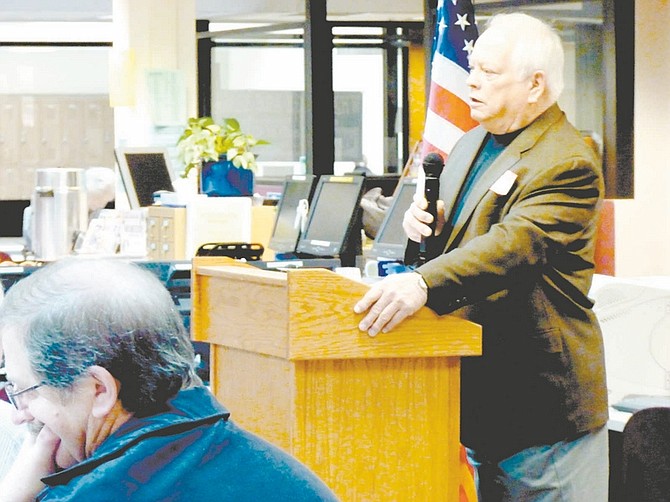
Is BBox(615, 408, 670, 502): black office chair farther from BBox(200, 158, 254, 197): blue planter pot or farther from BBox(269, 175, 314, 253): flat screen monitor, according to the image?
BBox(200, 158, 254, 197): blue planter pot

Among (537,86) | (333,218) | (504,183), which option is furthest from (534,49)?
(333,218)

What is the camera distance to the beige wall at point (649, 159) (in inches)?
286

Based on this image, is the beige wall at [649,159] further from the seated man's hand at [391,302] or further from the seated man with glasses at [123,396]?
the seated man with glasses at [123,396]

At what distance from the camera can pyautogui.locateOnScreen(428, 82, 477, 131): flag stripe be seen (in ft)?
14.0

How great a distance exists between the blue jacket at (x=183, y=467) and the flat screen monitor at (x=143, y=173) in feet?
17.7

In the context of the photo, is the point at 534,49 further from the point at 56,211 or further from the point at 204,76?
the point at 204,76

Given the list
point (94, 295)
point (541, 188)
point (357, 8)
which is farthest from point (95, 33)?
point (94, 295)

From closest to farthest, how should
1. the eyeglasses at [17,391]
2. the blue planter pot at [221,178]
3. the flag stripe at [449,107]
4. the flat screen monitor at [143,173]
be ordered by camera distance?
the eyeglasses at [17,391] → the flag stripe at [449,107] → the blue planter pot at [221,178] → the flat screen monitor at [143,173]

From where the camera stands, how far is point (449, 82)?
4332 millimetres

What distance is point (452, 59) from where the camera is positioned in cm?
436

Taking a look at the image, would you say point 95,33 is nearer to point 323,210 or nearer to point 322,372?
point 323,210

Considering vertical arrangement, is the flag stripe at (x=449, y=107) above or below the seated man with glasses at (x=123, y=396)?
above

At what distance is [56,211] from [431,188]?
2831 mm

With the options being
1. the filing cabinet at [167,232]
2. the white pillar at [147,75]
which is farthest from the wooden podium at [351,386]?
the white pillar at [147,75]
